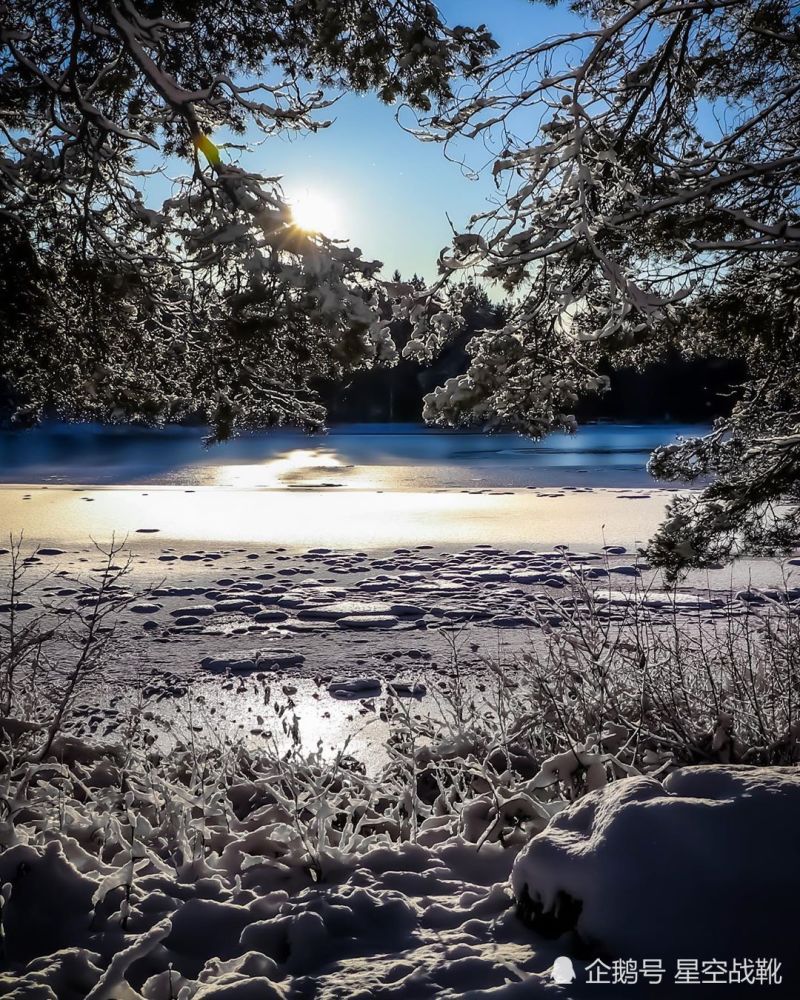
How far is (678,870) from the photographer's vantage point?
1958 millimetres

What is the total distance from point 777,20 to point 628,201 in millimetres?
1049

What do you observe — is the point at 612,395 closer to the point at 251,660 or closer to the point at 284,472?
the point at 284,472

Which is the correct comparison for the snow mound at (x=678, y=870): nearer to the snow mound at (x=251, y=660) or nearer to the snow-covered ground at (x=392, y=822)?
the snow-covered ground at (x=392, y=822)

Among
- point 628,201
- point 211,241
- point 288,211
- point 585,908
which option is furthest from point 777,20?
point 585,908

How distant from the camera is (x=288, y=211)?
2768 mm

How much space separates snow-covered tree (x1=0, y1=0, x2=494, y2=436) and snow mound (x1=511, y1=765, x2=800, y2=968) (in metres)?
1.70

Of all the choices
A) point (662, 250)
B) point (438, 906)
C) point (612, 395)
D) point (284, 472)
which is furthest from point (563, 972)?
point (612, 395)

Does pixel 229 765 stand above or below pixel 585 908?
below

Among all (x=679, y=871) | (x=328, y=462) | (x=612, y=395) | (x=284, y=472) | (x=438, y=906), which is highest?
(x=612, y=395)

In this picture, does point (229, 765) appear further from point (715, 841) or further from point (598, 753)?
point (715, 841)

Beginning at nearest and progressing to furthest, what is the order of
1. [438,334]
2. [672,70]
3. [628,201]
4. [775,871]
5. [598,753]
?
[775,871], [598,753], [438,334], [628,201], [672,70]

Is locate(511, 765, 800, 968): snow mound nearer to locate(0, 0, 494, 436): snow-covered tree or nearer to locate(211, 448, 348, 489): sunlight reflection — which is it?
locate(0, 0, 494, 436): snow-covered tree

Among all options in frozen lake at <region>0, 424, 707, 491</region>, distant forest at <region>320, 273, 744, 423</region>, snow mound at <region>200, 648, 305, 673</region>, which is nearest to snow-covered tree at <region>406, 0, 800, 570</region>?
snow mound at <region>200, 648, 305, 673</region>

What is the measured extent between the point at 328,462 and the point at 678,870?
68.0 feet
